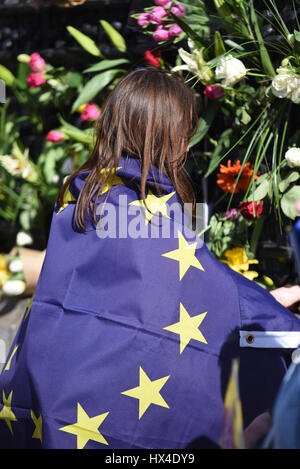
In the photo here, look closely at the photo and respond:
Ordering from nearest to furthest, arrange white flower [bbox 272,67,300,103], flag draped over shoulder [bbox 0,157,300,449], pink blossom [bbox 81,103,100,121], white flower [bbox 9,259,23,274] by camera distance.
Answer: flag draped over shoulder [bbox 0,157,300,449] < white flower [bbox 272,67,300,103] < pink blossom [bbox 81,103,100,121] < white flower [bbox 9,259,23,274]

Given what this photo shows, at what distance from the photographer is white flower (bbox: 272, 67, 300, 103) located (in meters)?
1.80

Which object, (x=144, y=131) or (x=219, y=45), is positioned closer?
(x=144, y=131)

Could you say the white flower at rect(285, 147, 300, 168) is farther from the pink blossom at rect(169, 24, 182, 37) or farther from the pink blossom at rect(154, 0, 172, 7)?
the pink blossom at rect(154, 0, 172, 7)

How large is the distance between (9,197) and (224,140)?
151cm

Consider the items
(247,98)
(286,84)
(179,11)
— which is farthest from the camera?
(179,11)

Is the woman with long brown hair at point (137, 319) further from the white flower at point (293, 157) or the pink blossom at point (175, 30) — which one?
the pink blossom at point (175, 30)

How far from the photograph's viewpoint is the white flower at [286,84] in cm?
180

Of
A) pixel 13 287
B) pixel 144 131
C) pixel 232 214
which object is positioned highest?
pixel 144 131

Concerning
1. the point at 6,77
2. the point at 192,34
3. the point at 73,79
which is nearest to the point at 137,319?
the point at 192,34

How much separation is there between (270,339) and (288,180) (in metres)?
0.71

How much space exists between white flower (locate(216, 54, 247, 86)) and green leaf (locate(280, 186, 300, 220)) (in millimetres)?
457

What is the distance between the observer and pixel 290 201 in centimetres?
196

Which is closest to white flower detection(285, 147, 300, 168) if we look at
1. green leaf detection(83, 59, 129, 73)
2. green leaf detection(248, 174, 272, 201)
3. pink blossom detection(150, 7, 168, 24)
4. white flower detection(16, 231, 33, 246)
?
green leaf detection(248, 174, 272, 201)

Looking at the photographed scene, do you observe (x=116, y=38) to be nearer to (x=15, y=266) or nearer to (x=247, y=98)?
(x=247, y=98)
